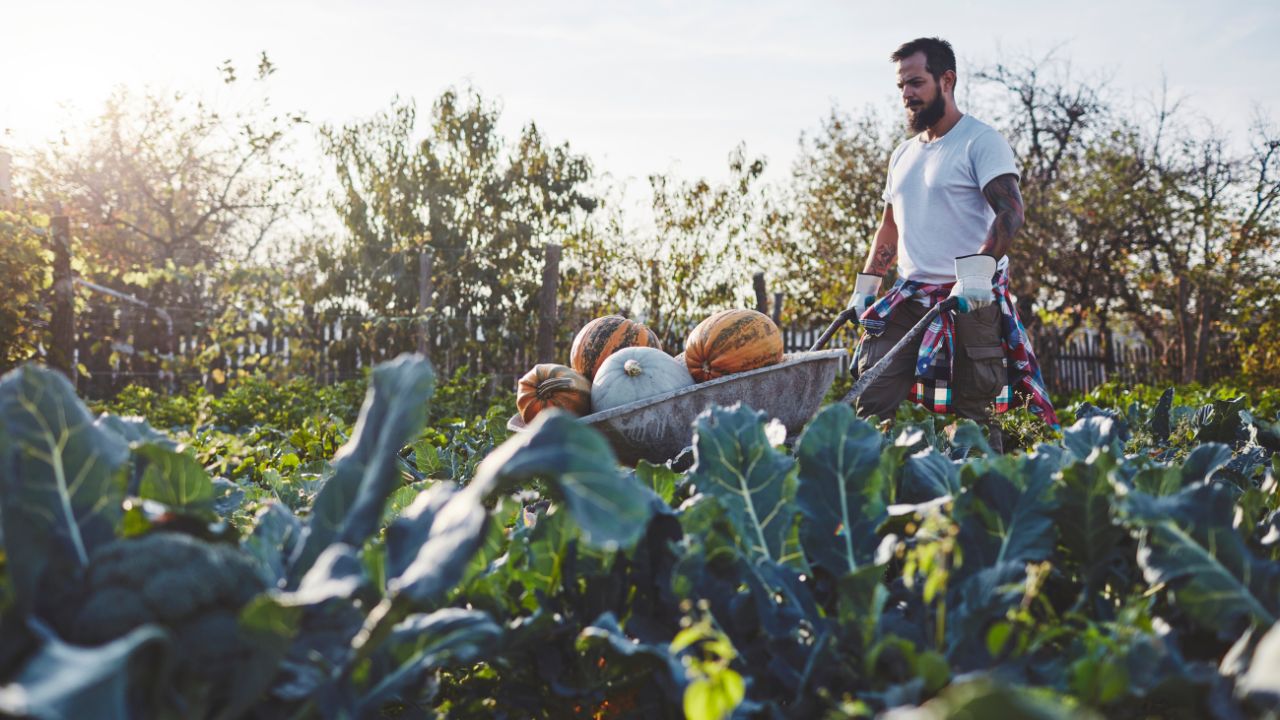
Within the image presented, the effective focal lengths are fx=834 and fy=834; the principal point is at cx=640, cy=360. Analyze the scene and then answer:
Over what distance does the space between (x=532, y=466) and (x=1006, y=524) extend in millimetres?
607

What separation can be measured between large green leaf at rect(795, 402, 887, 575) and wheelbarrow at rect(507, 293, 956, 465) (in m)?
1.58

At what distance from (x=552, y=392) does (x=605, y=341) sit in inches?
26.0

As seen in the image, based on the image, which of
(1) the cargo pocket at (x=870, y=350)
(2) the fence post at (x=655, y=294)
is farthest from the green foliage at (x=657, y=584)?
(2) the fence post at (x=655, y=294)

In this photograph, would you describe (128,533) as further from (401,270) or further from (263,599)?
(401,270)

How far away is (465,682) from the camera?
42.6 inches

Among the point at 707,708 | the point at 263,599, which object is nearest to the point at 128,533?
the point at 263,599

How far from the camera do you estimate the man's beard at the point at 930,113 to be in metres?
4.21

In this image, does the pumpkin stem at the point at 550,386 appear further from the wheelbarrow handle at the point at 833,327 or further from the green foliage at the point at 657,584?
the green foliage at the point at 657,584

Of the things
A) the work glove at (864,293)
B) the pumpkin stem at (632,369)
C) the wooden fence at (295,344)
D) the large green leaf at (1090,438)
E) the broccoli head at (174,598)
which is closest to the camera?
the broccoli head at (174,598)

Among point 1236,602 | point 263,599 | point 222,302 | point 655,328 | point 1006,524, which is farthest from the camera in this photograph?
point 222,302

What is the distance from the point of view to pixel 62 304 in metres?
7.14

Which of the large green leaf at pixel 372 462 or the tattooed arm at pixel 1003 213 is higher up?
the tattooed arm at pixel 1003 213

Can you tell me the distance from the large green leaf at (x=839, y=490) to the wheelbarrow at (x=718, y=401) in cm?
158

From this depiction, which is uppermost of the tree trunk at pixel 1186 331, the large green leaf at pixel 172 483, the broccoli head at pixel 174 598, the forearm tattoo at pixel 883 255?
the forearm tattoo at pixel 883 255
